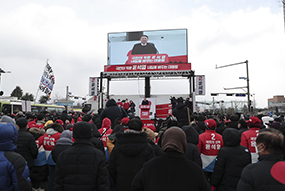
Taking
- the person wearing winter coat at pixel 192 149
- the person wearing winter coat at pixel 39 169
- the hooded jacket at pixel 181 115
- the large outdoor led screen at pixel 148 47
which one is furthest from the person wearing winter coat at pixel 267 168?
the large outdoor led screen at pixel 148 47

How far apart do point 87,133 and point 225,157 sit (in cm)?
219

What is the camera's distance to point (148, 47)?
2241cm

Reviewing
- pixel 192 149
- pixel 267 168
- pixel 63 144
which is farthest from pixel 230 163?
pixel 63 144

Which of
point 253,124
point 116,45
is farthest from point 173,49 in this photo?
point 253,124

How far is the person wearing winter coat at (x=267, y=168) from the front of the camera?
4.93 ft

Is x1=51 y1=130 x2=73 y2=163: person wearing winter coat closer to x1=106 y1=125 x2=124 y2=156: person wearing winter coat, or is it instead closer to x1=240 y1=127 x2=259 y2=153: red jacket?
x1=106 y1=125 x2=124 y2=156: person wearing winter coat

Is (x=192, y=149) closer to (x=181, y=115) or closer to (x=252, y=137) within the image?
(x=252, y=137)

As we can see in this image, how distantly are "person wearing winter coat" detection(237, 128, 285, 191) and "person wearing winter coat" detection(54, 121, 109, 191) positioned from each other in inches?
62.5

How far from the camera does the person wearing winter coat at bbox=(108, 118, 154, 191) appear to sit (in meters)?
2.60

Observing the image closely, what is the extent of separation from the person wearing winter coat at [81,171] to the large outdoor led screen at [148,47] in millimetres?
20002

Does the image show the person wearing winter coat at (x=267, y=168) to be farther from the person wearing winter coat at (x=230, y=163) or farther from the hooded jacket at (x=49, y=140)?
the hooded jacket at (x=49, y=140)

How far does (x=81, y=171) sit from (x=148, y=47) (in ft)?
69.5

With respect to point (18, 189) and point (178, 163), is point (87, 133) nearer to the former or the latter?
point (18, 189)

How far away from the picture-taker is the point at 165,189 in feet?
5.23
